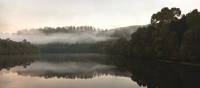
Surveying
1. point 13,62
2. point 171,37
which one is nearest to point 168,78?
point 171,37

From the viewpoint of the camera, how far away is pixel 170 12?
282 feet

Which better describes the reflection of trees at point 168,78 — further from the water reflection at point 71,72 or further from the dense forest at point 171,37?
the dense forest at point 171,37

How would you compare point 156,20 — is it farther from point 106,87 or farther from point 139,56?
point 106,87

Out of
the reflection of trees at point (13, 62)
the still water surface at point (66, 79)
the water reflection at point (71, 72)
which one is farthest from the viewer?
the reflection of trees at point (13, 62)

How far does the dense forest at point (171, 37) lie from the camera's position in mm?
64250

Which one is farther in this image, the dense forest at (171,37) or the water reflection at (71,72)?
the dense forest at (171,37)

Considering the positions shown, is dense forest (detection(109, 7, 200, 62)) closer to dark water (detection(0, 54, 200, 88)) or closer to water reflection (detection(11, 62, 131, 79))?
dark water (detection(0, 54, 200, 88))

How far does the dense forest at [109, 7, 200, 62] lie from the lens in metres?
64.2

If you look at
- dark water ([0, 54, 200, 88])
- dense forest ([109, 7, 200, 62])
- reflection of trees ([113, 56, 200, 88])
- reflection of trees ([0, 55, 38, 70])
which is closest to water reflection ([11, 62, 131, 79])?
dark water ([0, 54, 200, 88])

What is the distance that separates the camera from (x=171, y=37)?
74.9 m

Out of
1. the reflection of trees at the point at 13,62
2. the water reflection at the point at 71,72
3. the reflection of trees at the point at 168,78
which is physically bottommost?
the reflection of trees at the point at 13,62

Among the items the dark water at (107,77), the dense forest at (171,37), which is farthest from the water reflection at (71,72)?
the dense forest at (171,37)

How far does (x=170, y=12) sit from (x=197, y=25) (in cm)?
2042

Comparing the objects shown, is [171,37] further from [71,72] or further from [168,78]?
[168,78]
